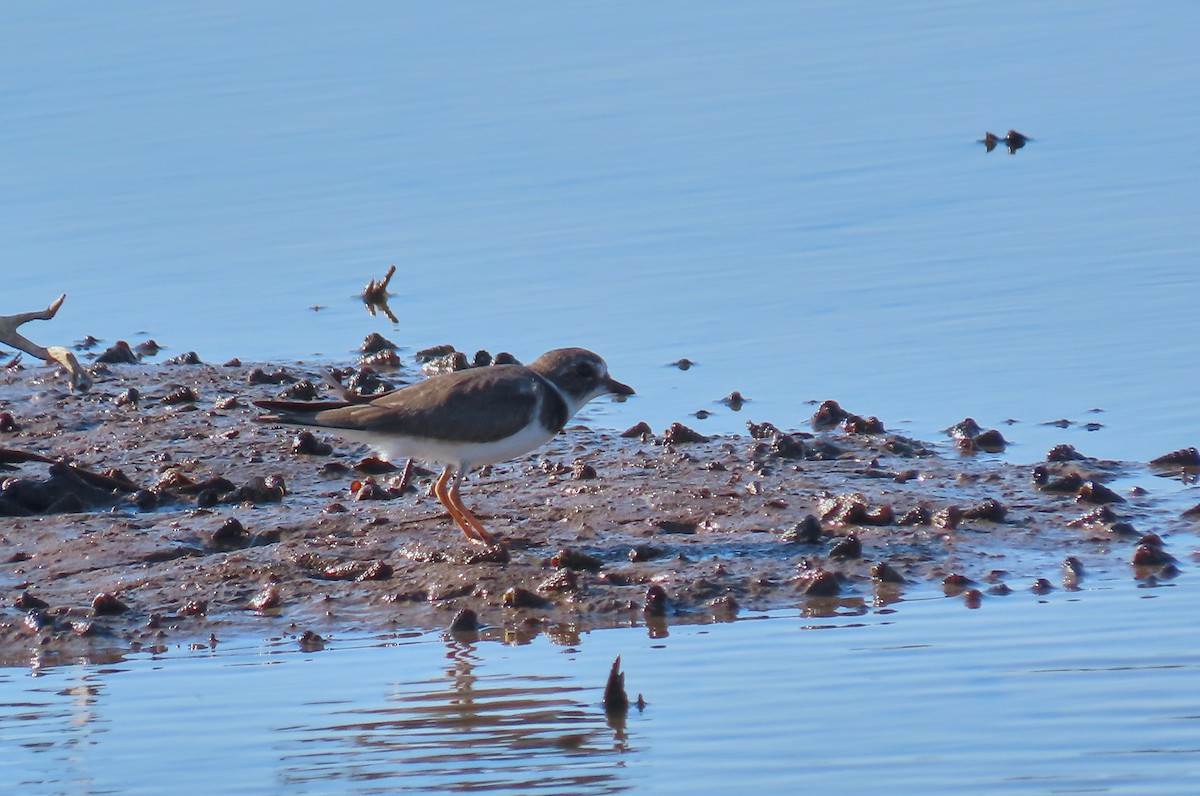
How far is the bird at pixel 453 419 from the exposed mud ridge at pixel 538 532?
1.18ft

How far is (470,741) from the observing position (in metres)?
7.52

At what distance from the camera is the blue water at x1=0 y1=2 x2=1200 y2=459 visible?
1320 cm

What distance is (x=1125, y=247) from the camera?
14672 mm

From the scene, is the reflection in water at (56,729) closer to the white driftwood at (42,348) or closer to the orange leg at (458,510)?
the orange leg at (458,510)

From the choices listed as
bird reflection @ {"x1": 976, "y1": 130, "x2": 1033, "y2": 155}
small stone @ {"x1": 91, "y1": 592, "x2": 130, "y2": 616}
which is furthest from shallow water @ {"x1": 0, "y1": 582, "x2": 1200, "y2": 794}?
bird reflection @ {"x1": 976, "y1": 130, "x2": 1033, "y2": 155}

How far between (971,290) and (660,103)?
6.92m

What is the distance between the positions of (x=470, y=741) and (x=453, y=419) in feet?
10.3

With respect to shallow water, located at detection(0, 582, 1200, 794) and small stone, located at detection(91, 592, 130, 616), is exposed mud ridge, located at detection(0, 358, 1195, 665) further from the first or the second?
shallow water, located at detection(0, 582, 1200, 794)

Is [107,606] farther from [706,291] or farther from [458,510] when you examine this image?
[706,291]

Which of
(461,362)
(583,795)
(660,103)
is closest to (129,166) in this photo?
(660,103)

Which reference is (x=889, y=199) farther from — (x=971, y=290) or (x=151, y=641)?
(x=151, y=641)

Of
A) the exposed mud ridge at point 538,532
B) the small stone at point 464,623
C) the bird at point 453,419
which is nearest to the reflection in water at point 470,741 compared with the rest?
the small stone at point 464,623

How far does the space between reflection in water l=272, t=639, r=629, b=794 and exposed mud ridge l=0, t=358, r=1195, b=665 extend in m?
0.91

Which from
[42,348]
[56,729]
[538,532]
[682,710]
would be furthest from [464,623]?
[42,348]
